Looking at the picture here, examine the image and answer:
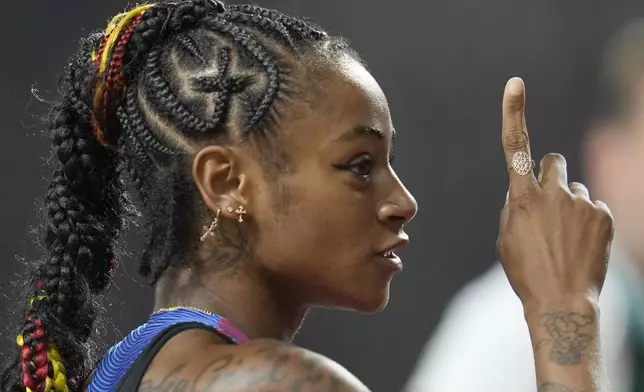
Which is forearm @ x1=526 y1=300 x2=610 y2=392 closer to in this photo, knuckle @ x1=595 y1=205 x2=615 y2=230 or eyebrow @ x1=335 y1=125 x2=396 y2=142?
knuckle @ x1=595 y1=205 x2=615 y2=230

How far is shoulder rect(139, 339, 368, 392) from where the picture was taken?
89 centimetres

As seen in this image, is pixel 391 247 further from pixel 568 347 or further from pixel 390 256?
pixel 568 347

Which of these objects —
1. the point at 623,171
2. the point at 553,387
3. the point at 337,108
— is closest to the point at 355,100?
the point at 337,108

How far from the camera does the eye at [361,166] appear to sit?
1.05 metres

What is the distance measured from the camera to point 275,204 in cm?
104

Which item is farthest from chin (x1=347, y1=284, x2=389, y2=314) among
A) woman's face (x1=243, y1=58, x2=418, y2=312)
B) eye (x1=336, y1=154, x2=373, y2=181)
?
eye (x1=336, y1=154, x2=373, y2=181)

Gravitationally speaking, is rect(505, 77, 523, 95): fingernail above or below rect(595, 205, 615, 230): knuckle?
above

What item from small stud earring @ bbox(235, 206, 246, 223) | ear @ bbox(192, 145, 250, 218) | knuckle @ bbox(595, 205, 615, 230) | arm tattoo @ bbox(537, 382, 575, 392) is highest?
knuckle @ bbox(595, 205, 615, 230)

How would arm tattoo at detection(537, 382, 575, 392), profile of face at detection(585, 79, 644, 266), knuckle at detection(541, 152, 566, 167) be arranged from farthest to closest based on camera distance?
profile of face at detection(585, 79, 644, 266)
knuckle at detection(541, 152, 566, 167)
arm tattoo at detection(537, 382, 575, 392)

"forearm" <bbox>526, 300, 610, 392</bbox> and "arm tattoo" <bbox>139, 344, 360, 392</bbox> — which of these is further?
"forearm" <bbox>526, 300, 610, 392</bbox>

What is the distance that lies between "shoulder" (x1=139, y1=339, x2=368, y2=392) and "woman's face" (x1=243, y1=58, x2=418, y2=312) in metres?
0.14

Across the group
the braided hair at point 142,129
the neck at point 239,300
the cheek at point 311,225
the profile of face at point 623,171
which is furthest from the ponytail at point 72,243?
the profile of face at point 623,171

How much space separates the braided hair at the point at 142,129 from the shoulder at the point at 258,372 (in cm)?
19

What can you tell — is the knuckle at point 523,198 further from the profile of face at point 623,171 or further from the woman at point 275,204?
the profile of face at point 623,171
